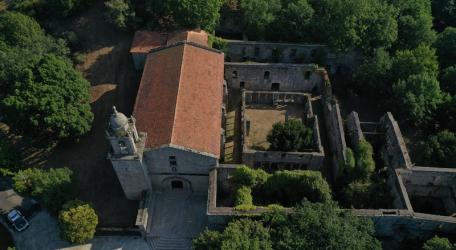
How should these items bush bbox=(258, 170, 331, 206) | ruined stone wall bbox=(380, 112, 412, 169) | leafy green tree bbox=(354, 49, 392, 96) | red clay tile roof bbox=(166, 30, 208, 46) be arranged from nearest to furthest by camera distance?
bush bbox=(258, 170, 331, 206) < ruined stone wall bbox=(380, 112, 412, 169) < leafy green tree bbox=(354, 49, 392, 96) < red clay tile roof bbox=(166, 30, 208, 46)

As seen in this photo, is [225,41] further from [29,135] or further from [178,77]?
[29,135]

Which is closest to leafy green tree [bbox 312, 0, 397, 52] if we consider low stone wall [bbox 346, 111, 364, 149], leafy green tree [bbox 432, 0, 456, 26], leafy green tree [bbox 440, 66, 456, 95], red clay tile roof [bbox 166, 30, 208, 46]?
leafy green tree [bbox 440, 66, 456, 95]

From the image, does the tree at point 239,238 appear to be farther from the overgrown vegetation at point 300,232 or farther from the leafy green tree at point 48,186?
the leafy green tree at point 48,186

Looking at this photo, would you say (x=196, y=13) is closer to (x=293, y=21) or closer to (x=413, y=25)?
(x=293, y=21)

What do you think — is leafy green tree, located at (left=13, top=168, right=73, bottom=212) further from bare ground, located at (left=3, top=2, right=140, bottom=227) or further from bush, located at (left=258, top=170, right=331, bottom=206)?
bush, located at (left=258, top=170, right=331, bottom=206)

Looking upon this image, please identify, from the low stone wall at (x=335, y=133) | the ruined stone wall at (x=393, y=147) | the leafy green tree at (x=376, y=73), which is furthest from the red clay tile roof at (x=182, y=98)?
the ruined stone wall at (x=393, y=147)

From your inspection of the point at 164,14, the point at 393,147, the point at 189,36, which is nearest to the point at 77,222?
the point at 189,36

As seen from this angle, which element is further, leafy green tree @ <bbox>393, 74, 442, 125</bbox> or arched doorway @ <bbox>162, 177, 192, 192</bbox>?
leafy green tree @ <bbox>393, 74, 442, 125</bbox>
